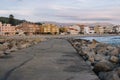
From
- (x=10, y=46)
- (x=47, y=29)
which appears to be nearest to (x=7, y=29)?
(x=47, y=29)

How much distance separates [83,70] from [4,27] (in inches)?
4974

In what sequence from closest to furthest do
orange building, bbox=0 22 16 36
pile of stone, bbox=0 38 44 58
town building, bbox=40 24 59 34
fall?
pile of stone, bbox=0 38 44 58
orange building, bbox=0 22 16 36
town building, bbox=40 24 59 34

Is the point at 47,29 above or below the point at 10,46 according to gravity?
below

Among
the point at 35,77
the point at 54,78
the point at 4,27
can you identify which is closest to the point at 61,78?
the point at 54,78

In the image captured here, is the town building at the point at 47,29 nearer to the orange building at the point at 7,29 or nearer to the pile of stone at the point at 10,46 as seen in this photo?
the orange building at the point at 7,29

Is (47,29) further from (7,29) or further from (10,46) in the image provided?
(10,46)

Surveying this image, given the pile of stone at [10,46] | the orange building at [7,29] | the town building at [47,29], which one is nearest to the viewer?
the pile of stone at [10,46]

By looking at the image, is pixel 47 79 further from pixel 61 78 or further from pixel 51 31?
pixel 51 31

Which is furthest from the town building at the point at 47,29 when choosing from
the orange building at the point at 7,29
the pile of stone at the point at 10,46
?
the pile of stone at the point at 10,46

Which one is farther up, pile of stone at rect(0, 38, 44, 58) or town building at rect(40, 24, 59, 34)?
pile of stone at rect(0, 38, 44, 58)

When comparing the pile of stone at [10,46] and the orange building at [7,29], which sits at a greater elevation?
the pile of stone at [10,46]

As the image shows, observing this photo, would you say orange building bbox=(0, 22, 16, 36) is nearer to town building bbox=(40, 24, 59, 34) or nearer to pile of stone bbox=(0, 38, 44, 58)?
town building bbox=(40, 24, 59, 34)

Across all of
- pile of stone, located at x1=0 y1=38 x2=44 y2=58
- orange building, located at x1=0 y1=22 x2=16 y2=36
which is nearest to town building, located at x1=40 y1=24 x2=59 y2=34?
orange building, located at x1=0 y1=22 x2=16 y2=36

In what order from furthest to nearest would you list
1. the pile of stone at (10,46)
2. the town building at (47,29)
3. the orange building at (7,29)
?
the town building at (47,29) < the orange building at (7,29) < the pile of stone at (10,46)
